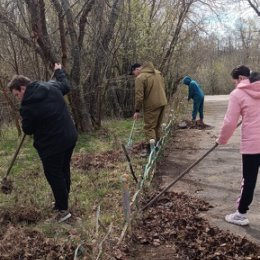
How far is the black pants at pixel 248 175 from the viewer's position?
468 cm

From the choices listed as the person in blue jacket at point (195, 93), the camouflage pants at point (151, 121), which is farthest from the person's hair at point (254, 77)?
the person in blue jacket at point (195, 93)

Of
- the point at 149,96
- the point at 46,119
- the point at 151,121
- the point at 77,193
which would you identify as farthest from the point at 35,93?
the point at 151,121

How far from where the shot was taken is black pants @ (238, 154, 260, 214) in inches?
184

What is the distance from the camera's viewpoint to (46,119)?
4.86 metres

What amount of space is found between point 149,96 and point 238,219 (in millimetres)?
3544

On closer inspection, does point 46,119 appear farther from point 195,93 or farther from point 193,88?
point 195,93

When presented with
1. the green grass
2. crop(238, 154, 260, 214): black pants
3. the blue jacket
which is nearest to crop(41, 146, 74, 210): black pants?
the green grass

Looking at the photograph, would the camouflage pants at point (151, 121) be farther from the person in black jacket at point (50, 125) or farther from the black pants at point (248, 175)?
the black pants at point (248, 175)

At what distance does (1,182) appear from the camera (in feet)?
20.1

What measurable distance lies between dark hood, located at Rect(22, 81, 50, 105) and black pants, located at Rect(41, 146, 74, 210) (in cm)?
65

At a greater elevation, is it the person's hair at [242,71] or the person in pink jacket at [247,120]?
the person's hair at [242,71]

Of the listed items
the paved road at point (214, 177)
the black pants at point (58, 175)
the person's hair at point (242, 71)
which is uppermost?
the person's hair at point (242, 71)

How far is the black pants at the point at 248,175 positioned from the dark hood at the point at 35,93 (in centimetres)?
220

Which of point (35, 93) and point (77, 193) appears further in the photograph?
point (77, 193)
